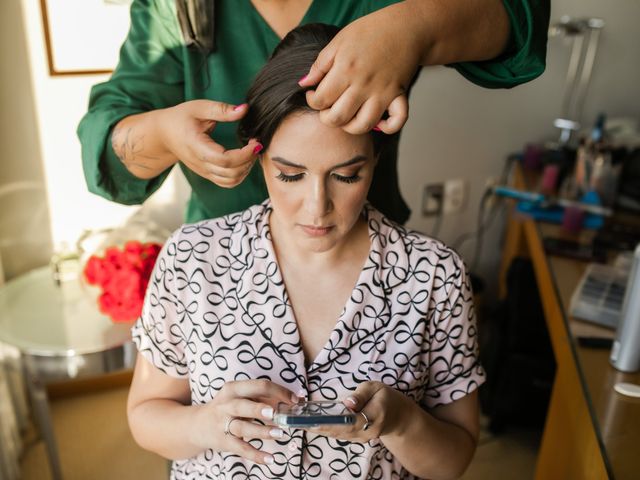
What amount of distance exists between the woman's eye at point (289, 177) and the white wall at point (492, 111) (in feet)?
4.62

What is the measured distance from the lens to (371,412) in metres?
0.70

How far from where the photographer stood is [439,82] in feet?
6.88

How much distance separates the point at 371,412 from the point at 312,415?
0.10 metres

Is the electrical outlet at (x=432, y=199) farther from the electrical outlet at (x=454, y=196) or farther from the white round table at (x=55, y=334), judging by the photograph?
the white round table at (x=55, y=334)

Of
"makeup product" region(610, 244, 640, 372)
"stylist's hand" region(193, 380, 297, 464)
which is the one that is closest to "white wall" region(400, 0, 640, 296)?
"makeup product" region(610, 244, 640, 372)

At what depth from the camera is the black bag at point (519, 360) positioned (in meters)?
1.95

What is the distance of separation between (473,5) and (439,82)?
1.49 m

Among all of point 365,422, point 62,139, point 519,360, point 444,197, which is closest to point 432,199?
point 444,197

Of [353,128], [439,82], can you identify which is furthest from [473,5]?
[439,82]

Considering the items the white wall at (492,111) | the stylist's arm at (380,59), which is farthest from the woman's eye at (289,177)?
the white wall at (492,111)

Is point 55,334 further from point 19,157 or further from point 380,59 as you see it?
point 380,59

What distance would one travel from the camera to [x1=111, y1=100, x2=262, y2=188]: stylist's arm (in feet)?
2.15

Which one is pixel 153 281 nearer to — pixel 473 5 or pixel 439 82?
pixel 473 5

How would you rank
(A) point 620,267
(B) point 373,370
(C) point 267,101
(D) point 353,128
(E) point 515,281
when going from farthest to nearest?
(E) point 515,281 → (A) point 620,267 → (B) point 373,370 → (C) point 267,101 → (D) point 353,128
